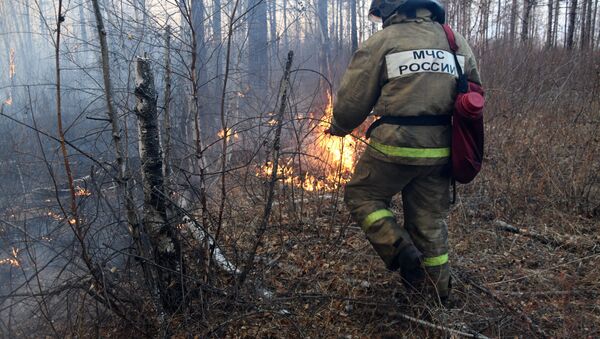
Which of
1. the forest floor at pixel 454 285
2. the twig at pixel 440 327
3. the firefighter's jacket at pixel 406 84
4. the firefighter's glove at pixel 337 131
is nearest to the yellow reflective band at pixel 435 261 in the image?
the forest floor at pixel 454 285

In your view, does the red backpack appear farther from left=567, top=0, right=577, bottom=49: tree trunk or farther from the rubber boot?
left=567, top=0, right=577, bottom=49: tree trunk

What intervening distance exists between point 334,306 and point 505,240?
2049mm

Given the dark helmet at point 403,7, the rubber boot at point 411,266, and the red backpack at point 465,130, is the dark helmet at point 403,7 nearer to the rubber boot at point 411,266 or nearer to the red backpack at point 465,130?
the red backpack at point 465,130

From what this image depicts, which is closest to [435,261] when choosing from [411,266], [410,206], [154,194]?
[411,266]

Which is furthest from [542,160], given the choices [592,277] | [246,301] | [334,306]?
[246,301]

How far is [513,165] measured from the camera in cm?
529

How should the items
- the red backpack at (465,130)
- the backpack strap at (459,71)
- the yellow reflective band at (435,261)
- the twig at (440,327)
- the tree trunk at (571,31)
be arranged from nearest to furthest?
the twig at (440,327)
the red backpack at (465,130)
the backpack strap at (459,71)
the yellow reflective band at (435,261)
the tree trunk at (571,31)

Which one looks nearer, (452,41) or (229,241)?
(452,41)

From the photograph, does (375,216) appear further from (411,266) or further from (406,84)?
(406,84)

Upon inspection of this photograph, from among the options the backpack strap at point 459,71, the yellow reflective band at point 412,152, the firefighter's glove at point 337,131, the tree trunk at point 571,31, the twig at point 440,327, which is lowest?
the twig at point 440,327

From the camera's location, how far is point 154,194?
253 centimetres

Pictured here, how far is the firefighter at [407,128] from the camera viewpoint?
2.57 metres

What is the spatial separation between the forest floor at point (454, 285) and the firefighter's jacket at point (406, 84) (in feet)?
3.20

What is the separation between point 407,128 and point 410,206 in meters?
0.59
